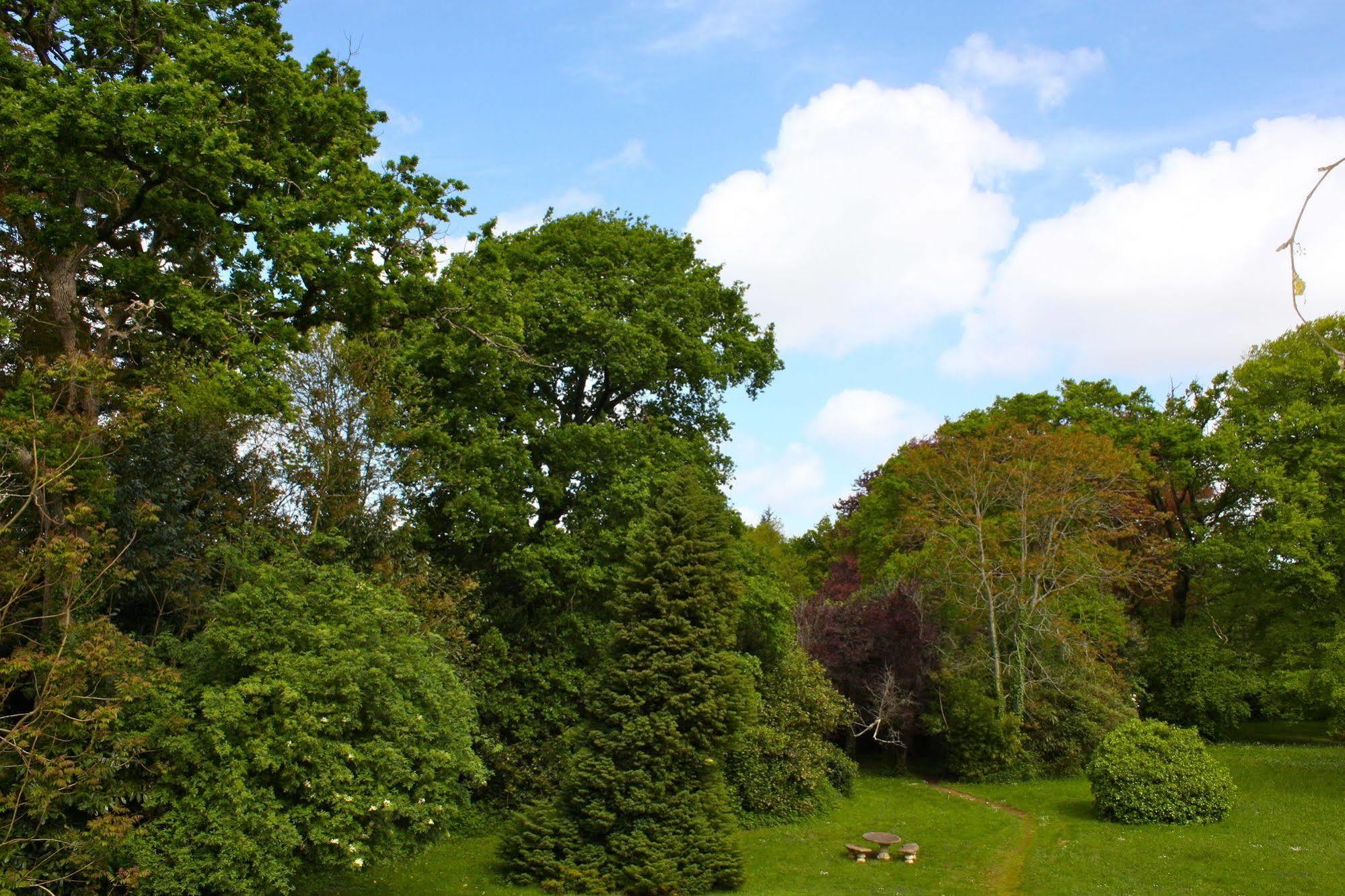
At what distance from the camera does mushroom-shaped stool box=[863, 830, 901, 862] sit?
19.7 metres

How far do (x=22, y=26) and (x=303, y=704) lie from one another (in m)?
11.1

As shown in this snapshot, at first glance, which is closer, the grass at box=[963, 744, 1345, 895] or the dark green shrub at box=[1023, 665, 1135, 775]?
the grass at box=[963, 744, 1345, 895]

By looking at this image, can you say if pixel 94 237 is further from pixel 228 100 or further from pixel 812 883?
pixel 812 883

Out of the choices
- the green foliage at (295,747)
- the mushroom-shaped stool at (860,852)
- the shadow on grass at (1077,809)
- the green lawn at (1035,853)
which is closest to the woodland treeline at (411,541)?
the green foliage at (295,747)

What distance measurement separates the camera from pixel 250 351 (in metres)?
12.9

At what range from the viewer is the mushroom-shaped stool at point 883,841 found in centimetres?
1970

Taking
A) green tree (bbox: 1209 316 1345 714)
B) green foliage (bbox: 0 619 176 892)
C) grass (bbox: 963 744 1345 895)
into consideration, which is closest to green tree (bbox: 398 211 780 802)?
green foliage (bbox: 0 619 176 892)

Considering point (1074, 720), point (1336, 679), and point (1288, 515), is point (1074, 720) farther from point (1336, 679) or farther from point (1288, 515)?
point (1288, 515)

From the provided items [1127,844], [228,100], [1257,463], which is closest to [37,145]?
[228,100]

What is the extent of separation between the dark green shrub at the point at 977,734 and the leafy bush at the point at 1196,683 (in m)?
7.86

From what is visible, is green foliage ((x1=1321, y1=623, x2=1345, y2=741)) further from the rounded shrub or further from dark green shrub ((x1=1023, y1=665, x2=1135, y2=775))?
dark green shrub ((x1=1023, y1=665, x2=1135, y2=775))

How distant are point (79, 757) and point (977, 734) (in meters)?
25.9

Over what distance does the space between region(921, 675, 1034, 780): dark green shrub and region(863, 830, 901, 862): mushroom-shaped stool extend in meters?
10.4

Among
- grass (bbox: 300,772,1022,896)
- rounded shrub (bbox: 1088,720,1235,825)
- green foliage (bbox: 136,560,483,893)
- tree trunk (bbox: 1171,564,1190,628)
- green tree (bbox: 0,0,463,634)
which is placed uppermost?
green tree (bbox: 0,0,463,634)
